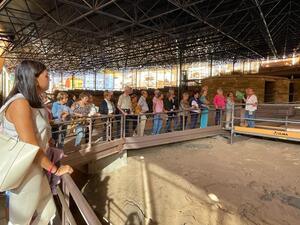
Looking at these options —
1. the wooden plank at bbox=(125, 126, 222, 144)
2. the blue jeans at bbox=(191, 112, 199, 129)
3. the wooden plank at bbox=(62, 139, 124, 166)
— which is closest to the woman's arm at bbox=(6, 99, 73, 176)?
the wooden plank at bbox=(62, 139, 124, 166)

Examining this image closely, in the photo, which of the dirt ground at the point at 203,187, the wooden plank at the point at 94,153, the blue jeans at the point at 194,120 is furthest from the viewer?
the blue jeans at the point at 194,120

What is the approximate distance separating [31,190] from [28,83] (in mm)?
589

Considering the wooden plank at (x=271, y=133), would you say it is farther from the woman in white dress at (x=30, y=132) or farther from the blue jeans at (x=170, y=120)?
the woman in white dress at (x=30, y=132)

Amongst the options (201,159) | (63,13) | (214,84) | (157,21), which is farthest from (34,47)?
(201,159)

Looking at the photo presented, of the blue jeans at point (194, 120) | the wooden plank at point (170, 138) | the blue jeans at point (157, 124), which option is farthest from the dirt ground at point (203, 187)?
the blue jeans at point (194, 120)

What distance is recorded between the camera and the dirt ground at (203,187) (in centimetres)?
390

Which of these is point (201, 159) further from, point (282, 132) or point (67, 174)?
point (67, 174)

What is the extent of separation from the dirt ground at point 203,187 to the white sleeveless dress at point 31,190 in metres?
3.02

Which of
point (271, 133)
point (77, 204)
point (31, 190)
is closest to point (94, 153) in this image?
point (31, 190)

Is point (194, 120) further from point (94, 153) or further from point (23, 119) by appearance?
point (23, 119)

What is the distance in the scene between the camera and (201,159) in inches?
233

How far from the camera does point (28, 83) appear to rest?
4.65 feet

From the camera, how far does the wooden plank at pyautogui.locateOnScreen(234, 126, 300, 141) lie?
19.9 ft

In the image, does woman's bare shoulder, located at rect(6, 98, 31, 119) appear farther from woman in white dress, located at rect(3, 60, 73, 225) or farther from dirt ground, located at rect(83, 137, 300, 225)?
dirt ground, located at rect(83, 137, 300, 225)
